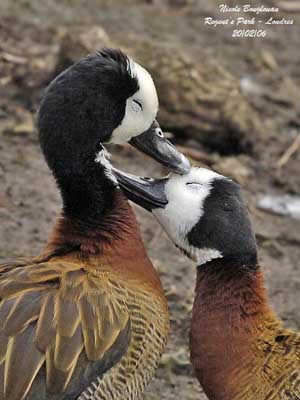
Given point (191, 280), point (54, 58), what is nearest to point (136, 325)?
point (191, 280)

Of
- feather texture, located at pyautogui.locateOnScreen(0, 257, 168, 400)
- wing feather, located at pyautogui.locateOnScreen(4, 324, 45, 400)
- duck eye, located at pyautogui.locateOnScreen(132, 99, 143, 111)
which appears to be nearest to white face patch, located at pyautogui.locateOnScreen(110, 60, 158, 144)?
duck eye, located at pyautogui.locateOnScreen(132, 99, 143, 111)

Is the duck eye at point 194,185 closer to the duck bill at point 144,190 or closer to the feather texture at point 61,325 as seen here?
the duck bill at point 144,190

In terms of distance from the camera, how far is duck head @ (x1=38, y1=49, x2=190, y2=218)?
16.5ft

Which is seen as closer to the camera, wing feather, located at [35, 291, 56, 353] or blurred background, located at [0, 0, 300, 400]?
wing feather, located at [35, 291, 56, 353]

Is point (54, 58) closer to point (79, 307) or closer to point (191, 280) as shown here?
point (191, 280)

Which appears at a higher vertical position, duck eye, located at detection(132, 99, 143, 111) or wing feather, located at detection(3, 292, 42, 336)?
duck eye, located at detection(132, 99, 143, 111)

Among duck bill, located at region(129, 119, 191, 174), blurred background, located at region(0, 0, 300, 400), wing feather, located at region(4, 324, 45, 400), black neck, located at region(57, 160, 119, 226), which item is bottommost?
blurred background, located at region(0, 0, 300, 400)

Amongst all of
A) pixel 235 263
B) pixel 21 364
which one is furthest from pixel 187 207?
pixel 21 364

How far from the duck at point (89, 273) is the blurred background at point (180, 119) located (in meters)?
1.05

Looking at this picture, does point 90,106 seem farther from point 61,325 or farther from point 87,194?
point 61,325

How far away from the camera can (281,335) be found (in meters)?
5.06

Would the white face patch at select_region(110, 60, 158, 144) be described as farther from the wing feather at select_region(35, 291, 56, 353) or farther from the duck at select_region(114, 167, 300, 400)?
the wing feather at select_region(35, 291, 56, 353)

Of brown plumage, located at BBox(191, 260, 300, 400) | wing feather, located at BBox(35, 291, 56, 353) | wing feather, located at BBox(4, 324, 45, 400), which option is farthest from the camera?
brown plumage, located at BBox(191, 260, 300, 400)

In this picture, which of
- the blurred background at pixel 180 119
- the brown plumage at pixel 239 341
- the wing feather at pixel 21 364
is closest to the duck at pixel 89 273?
the wing feather at pixel 21 364
